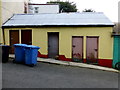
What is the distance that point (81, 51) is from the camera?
13359mm

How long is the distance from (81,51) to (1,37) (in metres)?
6.37

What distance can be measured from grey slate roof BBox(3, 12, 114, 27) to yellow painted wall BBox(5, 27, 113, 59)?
431 millimetres

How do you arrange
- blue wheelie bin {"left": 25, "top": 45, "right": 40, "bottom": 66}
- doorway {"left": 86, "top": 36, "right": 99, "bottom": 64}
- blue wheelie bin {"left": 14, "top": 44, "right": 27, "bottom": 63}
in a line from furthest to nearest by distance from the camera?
doorway {"left": 86, "top": 36, "right": 99, "bottom": 64} < blue wheelie bin {"left": 14, "top": 44, "right": 27, "bottom": 63} < blue wheelie bin {"left": 25, "top": 45, "right": 40, "bottom": 66}

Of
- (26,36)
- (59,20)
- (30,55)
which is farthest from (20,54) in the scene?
(59,20)

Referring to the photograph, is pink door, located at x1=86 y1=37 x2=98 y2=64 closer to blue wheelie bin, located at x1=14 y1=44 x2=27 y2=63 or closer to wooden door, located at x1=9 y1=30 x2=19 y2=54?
blue wheelie bin, located at x1=14 y1=44 x2=27 y2=63

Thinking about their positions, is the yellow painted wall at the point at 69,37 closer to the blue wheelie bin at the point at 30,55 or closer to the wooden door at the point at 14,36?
the wooden door at the point at 14,36

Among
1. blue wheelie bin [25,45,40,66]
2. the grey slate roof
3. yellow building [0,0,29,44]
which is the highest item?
yellow building [0,0,29,44]

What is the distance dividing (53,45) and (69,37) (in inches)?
58.6

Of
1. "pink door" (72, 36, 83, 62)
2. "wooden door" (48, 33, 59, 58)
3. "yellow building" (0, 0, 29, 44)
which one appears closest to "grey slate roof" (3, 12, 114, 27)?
"yellow building" (0, 0, 29, 44)

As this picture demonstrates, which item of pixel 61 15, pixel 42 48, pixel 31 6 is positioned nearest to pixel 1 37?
pixel 42 48

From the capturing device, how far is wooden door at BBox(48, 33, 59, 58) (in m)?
13.7

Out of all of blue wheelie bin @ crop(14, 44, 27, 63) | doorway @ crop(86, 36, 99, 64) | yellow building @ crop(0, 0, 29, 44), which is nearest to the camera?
blue wheelie bin @ crop(14, 44, 27, 63)

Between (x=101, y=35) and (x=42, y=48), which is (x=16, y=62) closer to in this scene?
(x=42, y=48)

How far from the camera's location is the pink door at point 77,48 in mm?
13305
